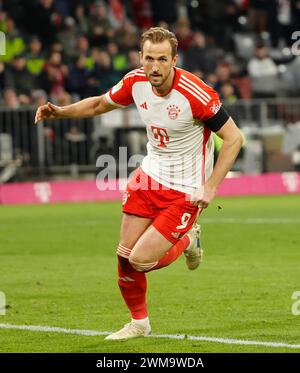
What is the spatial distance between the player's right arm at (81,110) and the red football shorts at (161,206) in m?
0.75

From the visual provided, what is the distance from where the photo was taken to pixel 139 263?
29.8 ft

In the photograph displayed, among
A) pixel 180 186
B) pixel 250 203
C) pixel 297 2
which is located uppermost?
pixel 297 2

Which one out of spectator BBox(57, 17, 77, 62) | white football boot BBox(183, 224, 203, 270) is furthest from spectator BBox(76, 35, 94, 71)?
white football boot BBox(183, 224, 203, 270)

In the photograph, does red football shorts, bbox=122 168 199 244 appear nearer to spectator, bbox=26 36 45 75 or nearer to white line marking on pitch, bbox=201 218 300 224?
white line marking on pitch, bbox=201 218 300 224

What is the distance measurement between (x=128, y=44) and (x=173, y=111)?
18603 mm

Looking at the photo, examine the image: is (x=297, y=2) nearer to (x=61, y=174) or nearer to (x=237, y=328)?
(x=61, y=174)

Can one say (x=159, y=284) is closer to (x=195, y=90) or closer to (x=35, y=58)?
(x=195, y=90)

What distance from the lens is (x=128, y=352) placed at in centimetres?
848

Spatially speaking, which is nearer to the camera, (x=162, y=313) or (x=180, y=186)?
(x=180, y=186)

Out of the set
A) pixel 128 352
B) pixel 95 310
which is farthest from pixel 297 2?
pixel 128 352

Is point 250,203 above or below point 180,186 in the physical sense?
below
